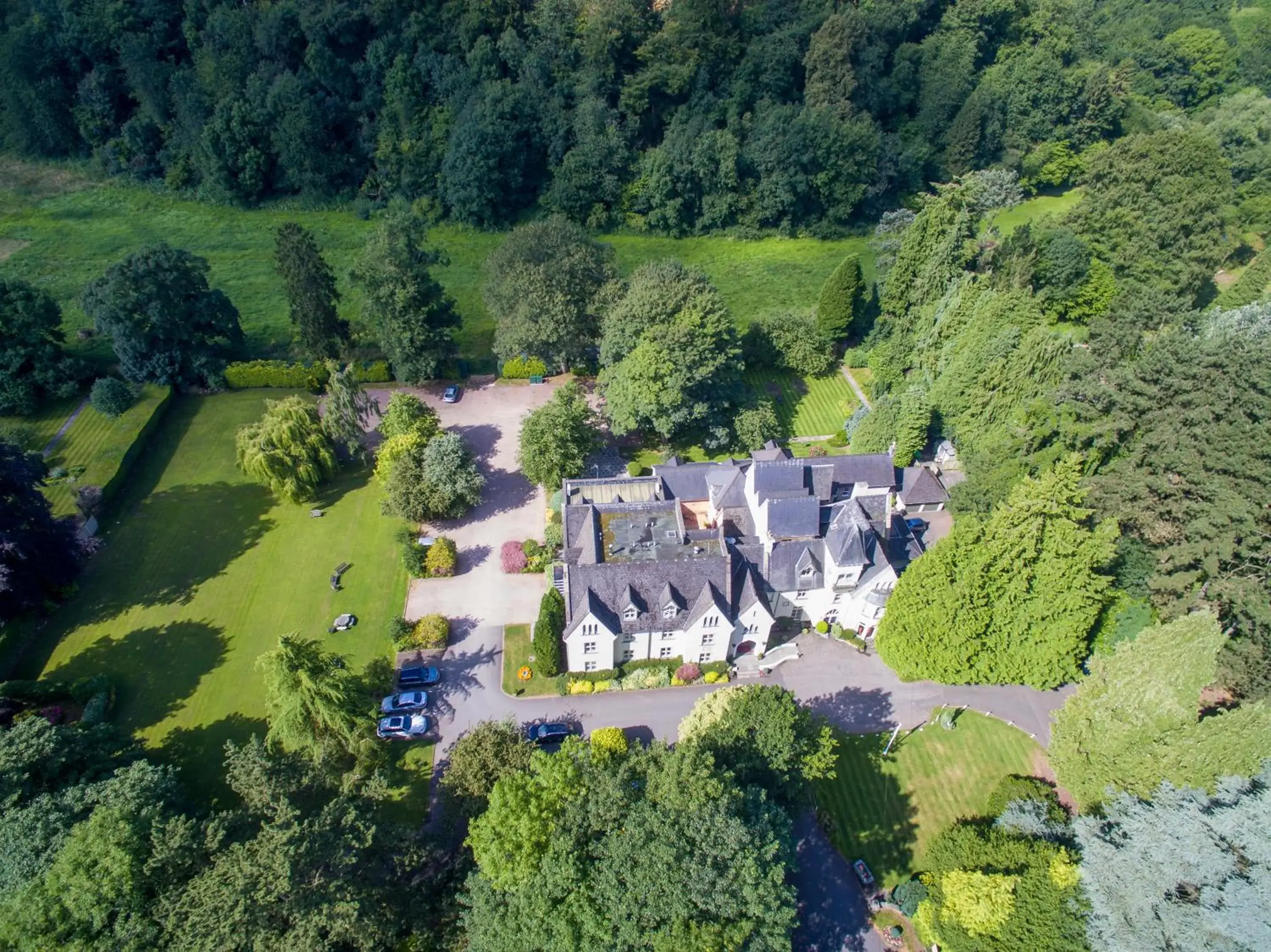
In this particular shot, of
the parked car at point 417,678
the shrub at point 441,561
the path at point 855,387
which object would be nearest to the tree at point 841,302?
the path at point 855,387

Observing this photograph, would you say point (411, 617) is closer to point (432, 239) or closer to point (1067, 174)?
point (432, 239)

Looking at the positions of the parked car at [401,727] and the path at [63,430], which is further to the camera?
the path at [63,430]

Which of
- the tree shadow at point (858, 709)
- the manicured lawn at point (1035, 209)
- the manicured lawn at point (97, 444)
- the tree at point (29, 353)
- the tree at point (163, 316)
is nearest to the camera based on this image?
the tree shadow at point (858, 709)

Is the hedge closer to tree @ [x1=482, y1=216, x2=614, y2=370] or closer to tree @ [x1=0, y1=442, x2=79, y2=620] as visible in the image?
tree @ [x1=482, y1=216, x2=614, y2=370]

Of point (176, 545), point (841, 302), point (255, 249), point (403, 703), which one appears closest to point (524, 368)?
point (841, 302)

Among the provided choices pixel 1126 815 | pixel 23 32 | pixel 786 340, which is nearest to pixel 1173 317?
pixel 786 340

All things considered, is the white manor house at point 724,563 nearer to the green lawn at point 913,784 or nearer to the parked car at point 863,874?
the green lawn at point 913,784
